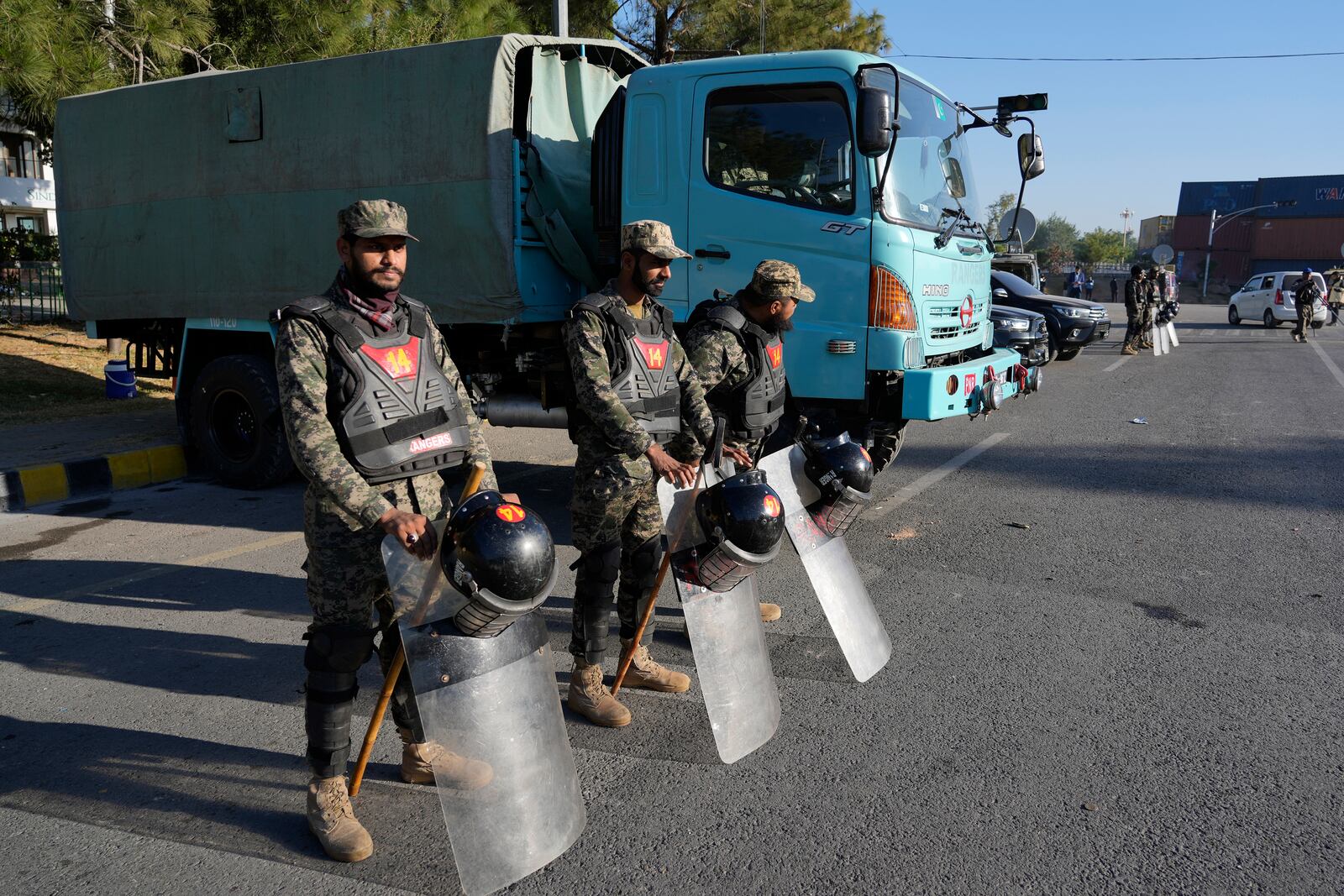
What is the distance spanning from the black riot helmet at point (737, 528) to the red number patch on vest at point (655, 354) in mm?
641

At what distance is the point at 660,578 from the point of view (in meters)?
3.59

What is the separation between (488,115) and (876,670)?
12.9 ft

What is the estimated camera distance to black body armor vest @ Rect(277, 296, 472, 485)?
2.67m

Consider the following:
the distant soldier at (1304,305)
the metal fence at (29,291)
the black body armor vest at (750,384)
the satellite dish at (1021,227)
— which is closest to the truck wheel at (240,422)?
the black body armor vest at (750,384)

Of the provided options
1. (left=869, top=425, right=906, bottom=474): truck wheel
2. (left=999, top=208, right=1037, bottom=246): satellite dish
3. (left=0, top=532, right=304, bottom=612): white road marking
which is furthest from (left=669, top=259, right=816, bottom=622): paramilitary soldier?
(left=999, top=208, right=1037, bottom=246): satellite dish

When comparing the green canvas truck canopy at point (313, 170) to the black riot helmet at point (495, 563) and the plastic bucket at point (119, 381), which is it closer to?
the plastic bucket at point (119, 381)

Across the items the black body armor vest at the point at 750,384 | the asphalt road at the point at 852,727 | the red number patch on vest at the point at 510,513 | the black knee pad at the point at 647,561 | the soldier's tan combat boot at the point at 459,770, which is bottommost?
the asphalt road at the point at 852,727

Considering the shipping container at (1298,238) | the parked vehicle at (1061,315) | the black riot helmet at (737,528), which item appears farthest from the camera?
the shipping container at (1298,238)

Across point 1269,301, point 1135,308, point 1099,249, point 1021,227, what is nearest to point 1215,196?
point 1099,249

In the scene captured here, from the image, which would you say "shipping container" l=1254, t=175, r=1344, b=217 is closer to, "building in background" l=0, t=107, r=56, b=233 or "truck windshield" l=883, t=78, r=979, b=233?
"building in background" l=0, t=107, r=56, b=233

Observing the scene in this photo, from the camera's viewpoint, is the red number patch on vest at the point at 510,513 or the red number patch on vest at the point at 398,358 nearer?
the red number patch on vest at the point at 510,513

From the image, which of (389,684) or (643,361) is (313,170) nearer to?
(643,361)

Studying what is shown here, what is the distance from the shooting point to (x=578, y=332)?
3.47 meters

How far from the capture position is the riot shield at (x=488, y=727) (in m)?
2.44
